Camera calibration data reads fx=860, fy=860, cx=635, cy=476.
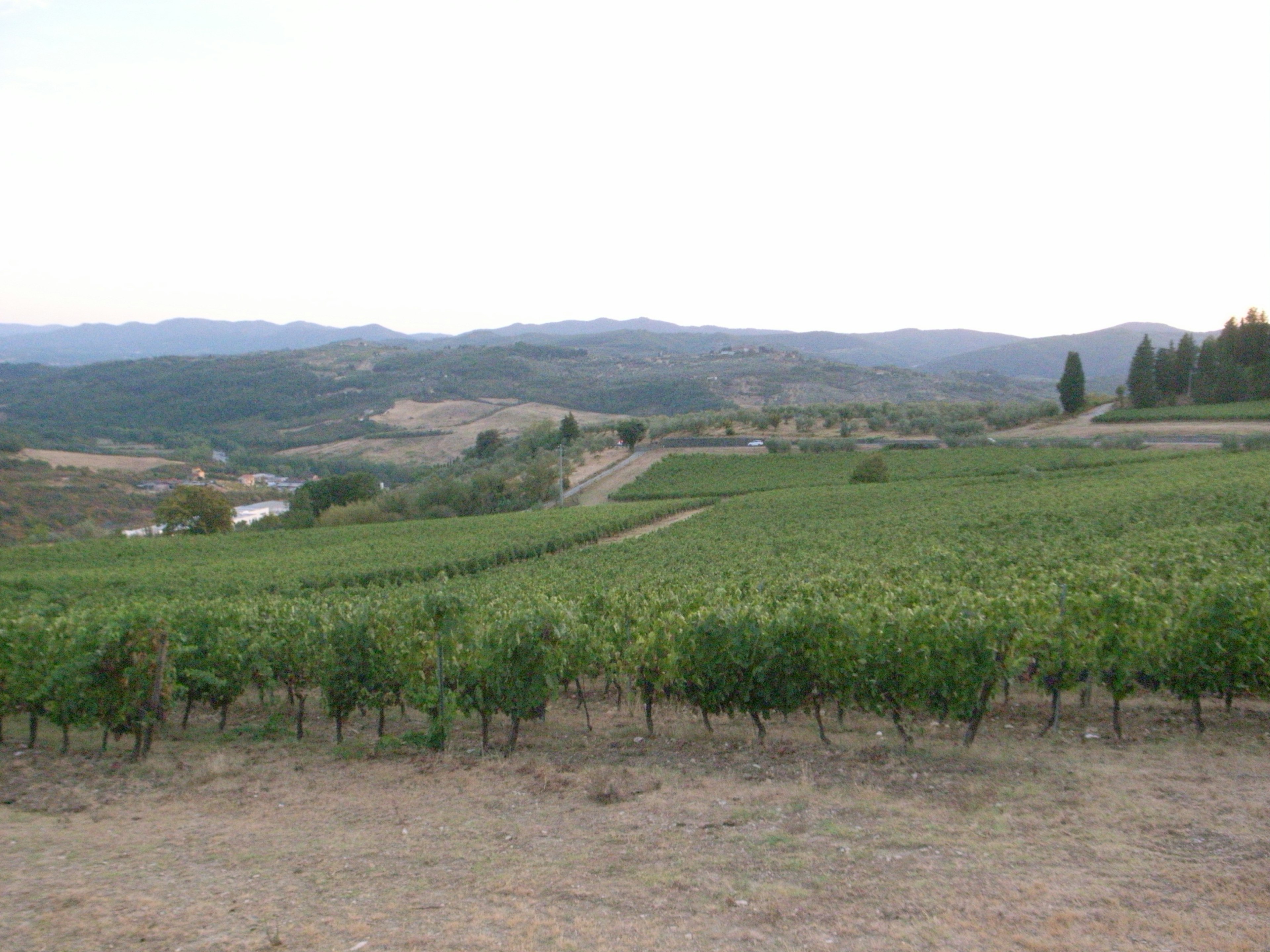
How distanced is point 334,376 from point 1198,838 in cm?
20561

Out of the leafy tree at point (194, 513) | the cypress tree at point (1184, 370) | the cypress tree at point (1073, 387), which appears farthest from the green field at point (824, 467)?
the leafy tree at point (194, 513)

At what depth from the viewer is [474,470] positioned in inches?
3386

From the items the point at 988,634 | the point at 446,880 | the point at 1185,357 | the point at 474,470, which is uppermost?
the point at 1185,357

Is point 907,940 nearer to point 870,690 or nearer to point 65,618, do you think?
point 870,690

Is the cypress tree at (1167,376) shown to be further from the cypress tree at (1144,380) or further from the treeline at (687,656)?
the treeline at (687,656)

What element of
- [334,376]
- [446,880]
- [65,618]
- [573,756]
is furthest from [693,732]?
[334,376]

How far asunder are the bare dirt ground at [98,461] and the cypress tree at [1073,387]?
103m

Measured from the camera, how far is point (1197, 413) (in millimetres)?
70188

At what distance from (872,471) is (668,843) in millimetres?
53068

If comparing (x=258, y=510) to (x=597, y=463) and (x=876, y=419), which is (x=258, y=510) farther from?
(x=876, y=419)

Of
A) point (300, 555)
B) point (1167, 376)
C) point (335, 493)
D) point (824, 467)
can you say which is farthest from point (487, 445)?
point (1167, 376)

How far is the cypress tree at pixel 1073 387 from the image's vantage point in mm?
80062

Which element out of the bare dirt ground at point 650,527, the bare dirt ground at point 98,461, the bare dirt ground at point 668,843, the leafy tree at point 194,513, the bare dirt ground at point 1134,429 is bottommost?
the bare dirt ground at point 98,461

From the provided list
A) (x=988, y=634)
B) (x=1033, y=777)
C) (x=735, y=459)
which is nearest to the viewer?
(x=1033, y=777)
